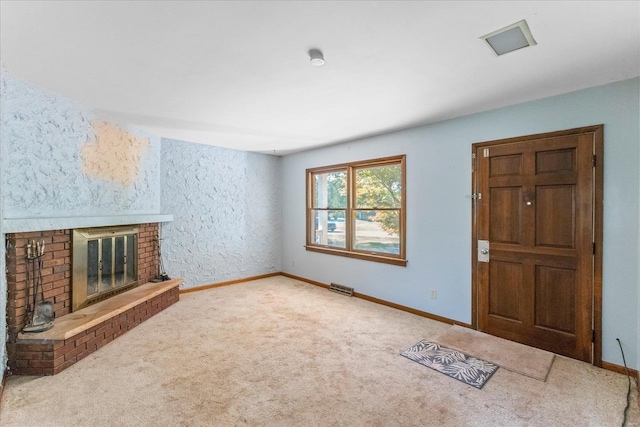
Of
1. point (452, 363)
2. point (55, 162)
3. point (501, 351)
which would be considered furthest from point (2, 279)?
point (501, 351)

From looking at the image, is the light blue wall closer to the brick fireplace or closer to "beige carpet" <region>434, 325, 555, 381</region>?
"beige carpet" <region>434, 325, 555, 381</region>

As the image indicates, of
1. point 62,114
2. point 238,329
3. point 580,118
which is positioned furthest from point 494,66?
point 62,114

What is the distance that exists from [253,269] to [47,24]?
4451mm

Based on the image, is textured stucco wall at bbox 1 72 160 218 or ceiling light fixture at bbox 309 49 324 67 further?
textured stucco wall at bbox 1 72 160 218

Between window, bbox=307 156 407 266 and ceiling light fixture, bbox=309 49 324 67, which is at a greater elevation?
ceiling light fixture, bbox=309 49 324 67

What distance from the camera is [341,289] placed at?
4.72 m

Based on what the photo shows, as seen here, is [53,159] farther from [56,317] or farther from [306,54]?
[306,54]

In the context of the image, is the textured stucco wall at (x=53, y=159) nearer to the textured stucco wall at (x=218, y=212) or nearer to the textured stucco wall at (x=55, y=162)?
the textured stucco wall at (x=55, y=162)

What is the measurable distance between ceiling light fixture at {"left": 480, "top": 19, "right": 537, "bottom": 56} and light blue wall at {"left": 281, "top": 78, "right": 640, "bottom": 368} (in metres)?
1.24

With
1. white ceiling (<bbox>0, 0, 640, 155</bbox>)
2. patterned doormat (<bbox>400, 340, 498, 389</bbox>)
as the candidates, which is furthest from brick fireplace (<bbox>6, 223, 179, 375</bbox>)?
patterned doormat (<bbox>400, 340, 498, 389</bbox>)

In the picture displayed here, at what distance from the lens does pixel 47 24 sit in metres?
1.71

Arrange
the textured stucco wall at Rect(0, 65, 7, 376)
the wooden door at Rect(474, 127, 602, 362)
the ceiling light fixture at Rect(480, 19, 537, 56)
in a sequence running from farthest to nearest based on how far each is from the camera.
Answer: the wooden door at Rect(474, 127, 602, 362) → the textured stucco wall at Rect(0, 65, 7, 376) → the ceiling light fixture at Rect(480, 19, 537, 56)

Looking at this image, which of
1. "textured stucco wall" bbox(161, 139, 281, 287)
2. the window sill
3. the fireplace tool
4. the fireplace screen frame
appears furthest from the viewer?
"textured stucco wall" bbox(161, 139, 281, 287)

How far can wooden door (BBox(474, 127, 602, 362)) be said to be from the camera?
261cm
